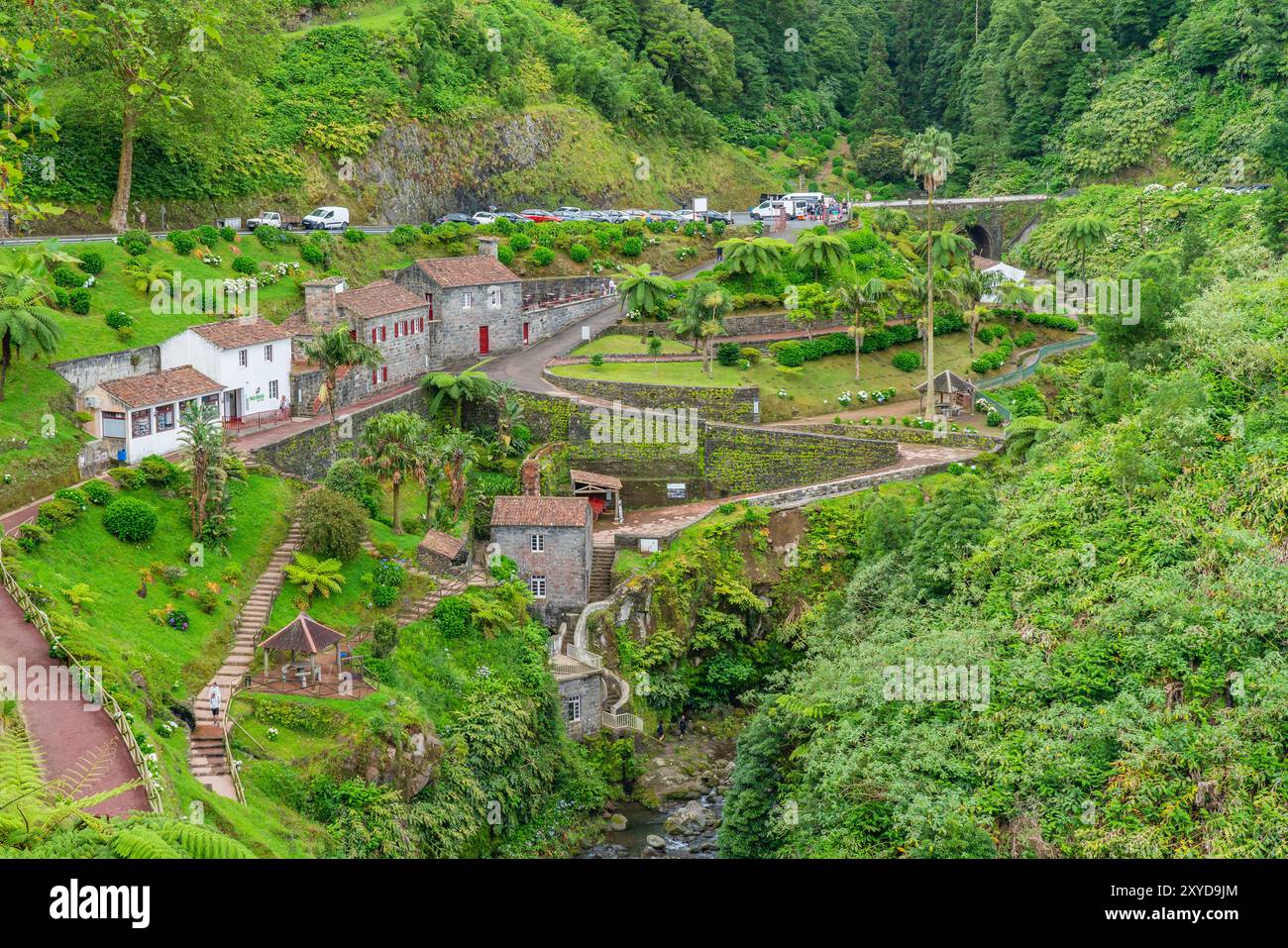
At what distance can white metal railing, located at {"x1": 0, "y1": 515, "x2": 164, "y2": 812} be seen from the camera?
30.0m

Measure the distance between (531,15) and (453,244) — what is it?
1264 inches

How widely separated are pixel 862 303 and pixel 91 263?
1488 inches

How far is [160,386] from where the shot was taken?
5244cm

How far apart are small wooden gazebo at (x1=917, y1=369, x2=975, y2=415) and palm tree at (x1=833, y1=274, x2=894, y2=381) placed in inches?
165

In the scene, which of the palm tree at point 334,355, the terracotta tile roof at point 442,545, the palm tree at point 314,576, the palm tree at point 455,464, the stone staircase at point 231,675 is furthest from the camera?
the palm tree at point 455,464

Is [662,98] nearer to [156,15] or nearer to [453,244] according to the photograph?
[453,244]

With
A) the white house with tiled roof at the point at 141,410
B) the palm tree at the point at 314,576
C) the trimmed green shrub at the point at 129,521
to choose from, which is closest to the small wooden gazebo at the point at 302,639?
the palm tree at the point at 314,576

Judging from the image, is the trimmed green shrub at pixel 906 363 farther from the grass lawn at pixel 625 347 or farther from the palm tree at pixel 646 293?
the palm tree at pixel 646 293

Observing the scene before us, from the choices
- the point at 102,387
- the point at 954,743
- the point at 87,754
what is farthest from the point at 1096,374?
the point at 87,754

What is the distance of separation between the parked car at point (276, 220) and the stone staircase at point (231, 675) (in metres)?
27.9

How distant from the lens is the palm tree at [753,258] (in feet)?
258

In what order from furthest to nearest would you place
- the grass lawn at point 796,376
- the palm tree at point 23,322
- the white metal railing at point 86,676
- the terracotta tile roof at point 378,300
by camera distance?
the grass lawn at point 796,376
the terracotta tile roof at point 378,300
the palm tree at point 23,322
the white metal railing at point 86,676

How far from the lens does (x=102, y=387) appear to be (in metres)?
50.4

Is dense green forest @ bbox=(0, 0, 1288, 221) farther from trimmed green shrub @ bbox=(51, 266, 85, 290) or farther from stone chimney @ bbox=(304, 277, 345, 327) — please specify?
stone chimney @ bbox=(304, 277, 345, 327)
